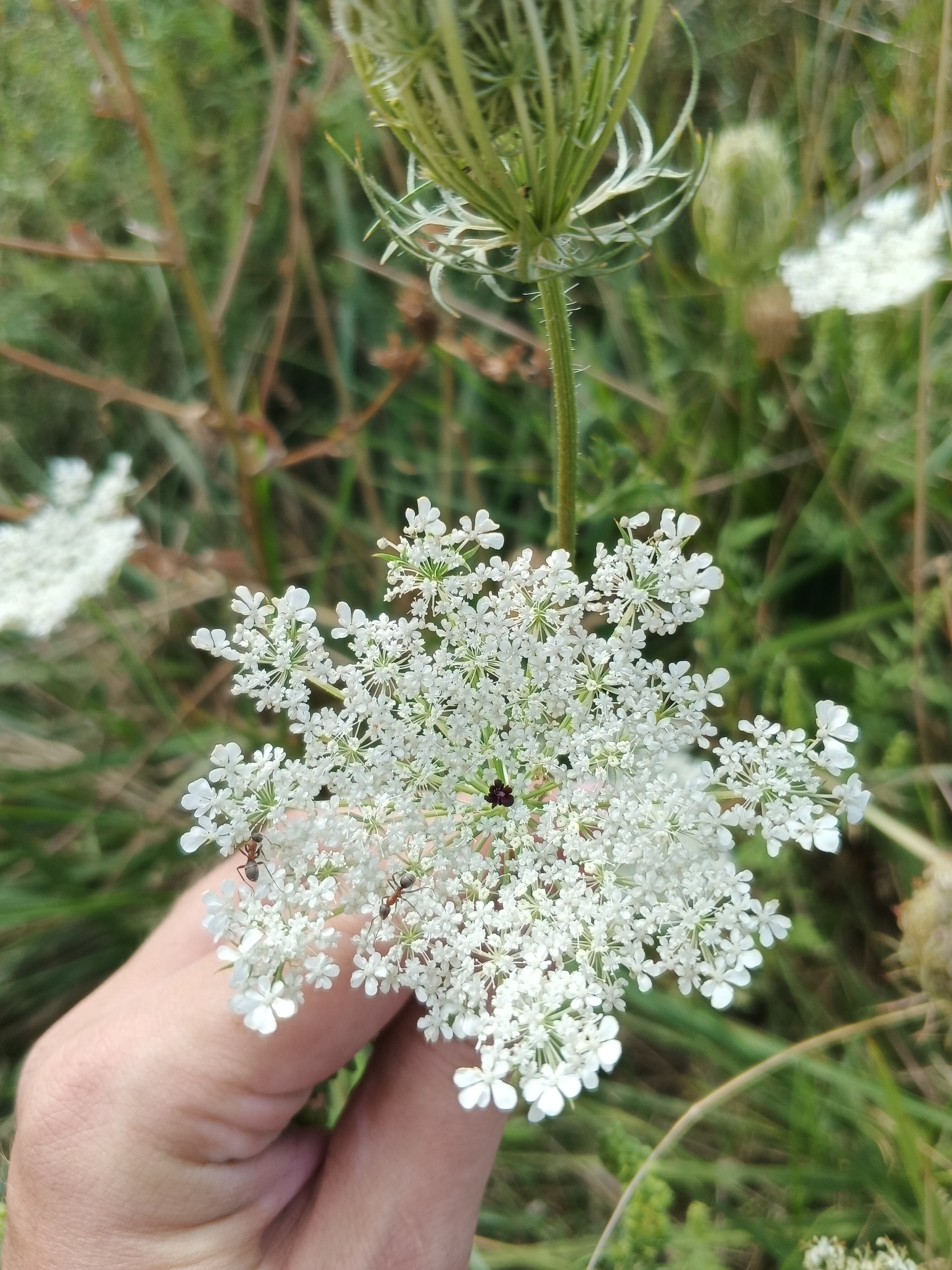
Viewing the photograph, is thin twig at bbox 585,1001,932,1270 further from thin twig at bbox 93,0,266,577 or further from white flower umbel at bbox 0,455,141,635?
white flower umbel at bbox 0,455,141,635

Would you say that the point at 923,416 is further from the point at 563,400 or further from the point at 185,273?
the point at 185,273

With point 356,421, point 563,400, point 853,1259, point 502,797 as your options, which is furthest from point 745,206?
point 853,1259

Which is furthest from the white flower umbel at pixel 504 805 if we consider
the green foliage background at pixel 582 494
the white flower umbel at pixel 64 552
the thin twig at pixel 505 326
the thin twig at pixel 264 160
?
the white flower umbel at pixel 64 552

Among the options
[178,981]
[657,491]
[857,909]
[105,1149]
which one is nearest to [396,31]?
[657,491]

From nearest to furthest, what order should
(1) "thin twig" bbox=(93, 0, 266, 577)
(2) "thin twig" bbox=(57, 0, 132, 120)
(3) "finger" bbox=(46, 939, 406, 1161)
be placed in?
(3) "finger" bbox=(46, 939, 406, 1161)
(2) "thin twig" bbox=(57, 0, 132, 120)
(1) "thin twig" bbox=(93, 0, 266, 577)

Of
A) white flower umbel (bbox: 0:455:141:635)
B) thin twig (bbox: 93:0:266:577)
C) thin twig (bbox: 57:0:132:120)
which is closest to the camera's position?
thin twig (bbox: 57:0:132:120)

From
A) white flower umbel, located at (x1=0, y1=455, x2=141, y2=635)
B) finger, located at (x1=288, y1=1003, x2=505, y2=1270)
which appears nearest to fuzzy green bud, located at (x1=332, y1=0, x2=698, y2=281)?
finger, located at (x1=288, y1=1003, x2=505, y2=1270)
